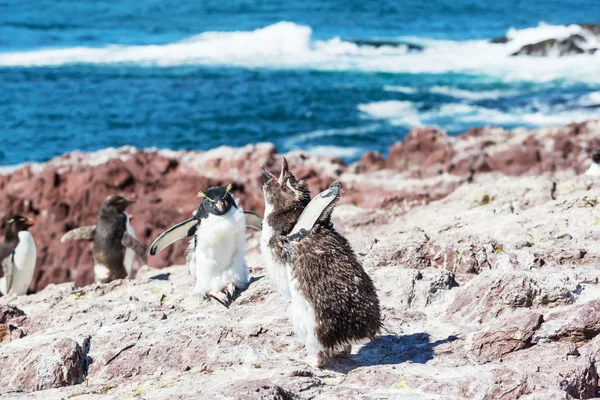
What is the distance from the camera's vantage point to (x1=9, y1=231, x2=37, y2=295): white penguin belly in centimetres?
1091

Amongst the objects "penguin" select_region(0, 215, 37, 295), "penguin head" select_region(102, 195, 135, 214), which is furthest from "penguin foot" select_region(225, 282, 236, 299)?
"penguin" select_region(0, 215, 37, 295)

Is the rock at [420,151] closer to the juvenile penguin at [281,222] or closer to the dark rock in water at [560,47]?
the juvenile penguin at [281,222]

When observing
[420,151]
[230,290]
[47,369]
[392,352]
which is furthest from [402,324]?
[420,151]

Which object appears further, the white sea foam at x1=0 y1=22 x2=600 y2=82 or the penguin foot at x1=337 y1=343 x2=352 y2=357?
the white sea foam at x1=0 y1=22 x2=600 y2=82

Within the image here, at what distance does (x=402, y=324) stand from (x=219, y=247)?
1.81 meters

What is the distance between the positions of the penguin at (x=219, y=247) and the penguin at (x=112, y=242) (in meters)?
3.66

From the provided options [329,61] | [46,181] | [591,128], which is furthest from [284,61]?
[46,181]

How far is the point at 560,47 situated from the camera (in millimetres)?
36250

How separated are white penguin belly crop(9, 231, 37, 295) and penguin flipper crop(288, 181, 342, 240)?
673 cm

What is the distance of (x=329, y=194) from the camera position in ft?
17.0

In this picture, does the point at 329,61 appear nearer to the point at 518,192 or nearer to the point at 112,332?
the point at 518,192

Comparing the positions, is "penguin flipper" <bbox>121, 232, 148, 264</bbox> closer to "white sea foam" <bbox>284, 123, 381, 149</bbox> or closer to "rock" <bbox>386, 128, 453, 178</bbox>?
"rock" <bbox>386, 128, 453, 178</bbox>

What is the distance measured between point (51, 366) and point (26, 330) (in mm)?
1796

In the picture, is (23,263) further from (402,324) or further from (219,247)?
(402,324)
